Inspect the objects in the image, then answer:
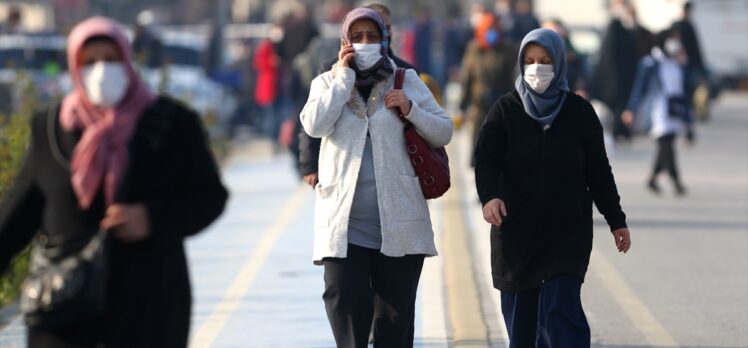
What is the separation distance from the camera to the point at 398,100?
24.4 ft

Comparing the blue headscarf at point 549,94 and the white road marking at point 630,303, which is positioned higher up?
the blue headscarf at point 549,94

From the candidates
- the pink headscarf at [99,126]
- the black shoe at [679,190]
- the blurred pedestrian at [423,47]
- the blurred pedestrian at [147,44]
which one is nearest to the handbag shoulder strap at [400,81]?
the pink headscarf at [99,126]

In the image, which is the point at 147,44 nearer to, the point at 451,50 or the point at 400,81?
the point at 451,50

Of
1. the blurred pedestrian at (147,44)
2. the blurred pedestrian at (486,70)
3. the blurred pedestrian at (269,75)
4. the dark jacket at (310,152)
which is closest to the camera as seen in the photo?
the dark jacket at (310,152)

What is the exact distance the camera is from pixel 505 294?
795 centimetres

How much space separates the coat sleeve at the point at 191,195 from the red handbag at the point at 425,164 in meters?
2.00

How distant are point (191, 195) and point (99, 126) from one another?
396 millimetres

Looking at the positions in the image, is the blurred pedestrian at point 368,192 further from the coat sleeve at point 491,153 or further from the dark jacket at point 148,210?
the dark jacket at point 148,210

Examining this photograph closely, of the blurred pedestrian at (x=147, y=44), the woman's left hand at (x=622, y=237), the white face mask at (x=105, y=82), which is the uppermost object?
the white face mask at (x=105, y=82)

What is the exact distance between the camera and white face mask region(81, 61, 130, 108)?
524 cm

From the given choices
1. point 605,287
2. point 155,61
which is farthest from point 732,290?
point 155,61

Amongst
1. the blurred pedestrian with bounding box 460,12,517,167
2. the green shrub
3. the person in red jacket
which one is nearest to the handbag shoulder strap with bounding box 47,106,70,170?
the green shrub

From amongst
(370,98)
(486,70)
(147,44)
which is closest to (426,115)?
(370,98)

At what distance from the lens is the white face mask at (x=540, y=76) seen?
769cm
